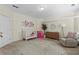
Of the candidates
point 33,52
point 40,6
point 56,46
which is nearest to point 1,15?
point 40,6

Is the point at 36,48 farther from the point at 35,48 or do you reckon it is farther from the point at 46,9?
the point at 46,9

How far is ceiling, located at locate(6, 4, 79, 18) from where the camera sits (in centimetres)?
155

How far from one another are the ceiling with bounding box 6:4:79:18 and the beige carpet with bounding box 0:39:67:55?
0.45 meters

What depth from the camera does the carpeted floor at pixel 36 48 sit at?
5.03 feet

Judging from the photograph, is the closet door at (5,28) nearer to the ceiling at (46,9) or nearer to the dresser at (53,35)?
the ceiling at (46,9)

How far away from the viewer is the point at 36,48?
61.8 inches

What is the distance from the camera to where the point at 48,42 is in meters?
1.58

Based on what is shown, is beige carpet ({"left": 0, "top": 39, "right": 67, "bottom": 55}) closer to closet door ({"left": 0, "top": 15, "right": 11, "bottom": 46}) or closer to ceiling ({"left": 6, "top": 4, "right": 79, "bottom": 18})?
closet door ({"left": 0, "top": 15, "right": 11, "bottom": 46})

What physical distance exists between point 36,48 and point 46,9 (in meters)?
0.68

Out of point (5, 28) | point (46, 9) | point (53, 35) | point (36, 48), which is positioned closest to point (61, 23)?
point (53, 35)

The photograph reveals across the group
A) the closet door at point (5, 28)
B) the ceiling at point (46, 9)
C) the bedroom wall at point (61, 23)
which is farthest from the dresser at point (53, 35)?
the closet door at point (5, 28)

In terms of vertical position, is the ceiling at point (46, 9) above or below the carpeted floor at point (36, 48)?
above
